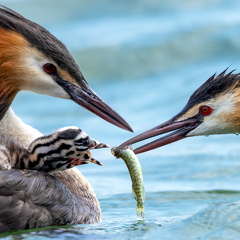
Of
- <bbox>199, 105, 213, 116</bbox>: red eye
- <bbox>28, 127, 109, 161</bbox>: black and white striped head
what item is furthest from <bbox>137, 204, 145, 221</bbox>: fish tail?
<bbox>199, 105, 213, 116</bbox>: red eye

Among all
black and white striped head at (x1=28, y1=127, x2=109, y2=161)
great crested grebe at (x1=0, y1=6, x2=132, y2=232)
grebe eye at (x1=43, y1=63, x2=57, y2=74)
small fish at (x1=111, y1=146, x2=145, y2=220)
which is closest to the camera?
great crested grebe at (x1=0, y1=6, x2=132, y2=232)

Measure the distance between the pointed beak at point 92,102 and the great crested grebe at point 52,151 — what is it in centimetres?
32

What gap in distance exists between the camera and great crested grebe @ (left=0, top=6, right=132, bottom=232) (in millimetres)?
8312

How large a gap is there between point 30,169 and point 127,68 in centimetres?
873

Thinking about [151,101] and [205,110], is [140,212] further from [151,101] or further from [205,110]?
[151,101]

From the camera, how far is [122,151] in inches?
349

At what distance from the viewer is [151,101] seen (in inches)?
637

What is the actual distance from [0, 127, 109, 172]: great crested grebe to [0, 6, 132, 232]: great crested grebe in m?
0.11

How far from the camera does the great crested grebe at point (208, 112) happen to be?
30.4 ft

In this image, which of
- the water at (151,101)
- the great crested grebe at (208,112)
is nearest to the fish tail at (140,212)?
the water at (151,101)

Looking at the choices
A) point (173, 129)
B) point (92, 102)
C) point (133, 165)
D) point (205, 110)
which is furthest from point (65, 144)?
point (205, 110)

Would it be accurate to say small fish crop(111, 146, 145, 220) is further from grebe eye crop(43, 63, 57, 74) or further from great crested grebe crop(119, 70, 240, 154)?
grebe eye crop(43, 63, 57, 74)

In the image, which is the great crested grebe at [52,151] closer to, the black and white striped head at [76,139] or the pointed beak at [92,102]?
the black and white striped head at [76,139]

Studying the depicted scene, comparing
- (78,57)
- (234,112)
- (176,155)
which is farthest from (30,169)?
(78,57)
